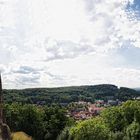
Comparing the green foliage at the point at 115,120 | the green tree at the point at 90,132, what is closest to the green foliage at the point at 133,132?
the green tree at the point at 90,132

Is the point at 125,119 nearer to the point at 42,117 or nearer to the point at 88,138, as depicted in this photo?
the point at 88,138

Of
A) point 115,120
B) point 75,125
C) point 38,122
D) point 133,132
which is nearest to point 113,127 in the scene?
point 115,120

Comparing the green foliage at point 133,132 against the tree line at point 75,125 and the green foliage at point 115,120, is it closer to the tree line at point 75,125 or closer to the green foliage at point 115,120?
the tree line at point 75,125

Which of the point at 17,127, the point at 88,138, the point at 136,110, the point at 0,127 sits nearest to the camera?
the point at 0,127

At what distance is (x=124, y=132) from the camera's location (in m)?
59.0

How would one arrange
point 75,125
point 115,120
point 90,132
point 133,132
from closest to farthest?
point 133,132
point 90,132
point 115,120
point 75,125

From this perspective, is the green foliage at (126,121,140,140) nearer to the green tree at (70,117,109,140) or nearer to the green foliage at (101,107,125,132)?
the green tree at (70,117,109,140)

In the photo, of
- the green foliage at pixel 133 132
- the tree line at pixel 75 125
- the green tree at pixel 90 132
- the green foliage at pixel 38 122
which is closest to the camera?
the green foliage at pixel 133 132

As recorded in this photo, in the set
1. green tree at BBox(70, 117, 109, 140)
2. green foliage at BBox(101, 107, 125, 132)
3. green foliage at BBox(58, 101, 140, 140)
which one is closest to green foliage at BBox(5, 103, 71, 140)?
green foliage at BBox(58, 101, 140, 140)

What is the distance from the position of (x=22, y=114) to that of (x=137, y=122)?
2081cm

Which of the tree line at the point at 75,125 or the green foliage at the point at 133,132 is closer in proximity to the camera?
the green foliage at the point at 133,132

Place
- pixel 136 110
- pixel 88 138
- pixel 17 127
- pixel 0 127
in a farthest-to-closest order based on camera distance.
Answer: pixel 17 127 < pixel 136 110 < pixel 88 138 < pixel 0 127

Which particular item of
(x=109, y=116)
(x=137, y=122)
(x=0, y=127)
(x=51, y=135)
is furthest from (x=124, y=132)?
(x=0, y=127)

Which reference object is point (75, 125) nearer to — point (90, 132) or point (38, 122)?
point (38, 122)
